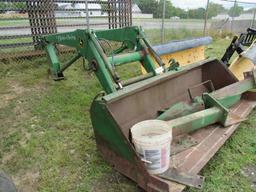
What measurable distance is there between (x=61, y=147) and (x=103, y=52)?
113cm

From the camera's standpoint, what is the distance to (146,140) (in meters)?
1.99

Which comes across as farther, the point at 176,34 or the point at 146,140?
the point at 176,34

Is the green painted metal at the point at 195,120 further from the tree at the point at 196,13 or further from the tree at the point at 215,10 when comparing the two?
the tree at the point at 215,10

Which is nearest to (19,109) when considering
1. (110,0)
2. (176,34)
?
(110,0)

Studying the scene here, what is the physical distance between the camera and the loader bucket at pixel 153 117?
2.06 m

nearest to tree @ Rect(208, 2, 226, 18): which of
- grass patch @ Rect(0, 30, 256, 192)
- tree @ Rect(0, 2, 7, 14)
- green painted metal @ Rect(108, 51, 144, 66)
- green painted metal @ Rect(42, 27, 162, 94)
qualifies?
tree @ Rect(0, 2, 7, 14)

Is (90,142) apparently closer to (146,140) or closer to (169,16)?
(146,140)

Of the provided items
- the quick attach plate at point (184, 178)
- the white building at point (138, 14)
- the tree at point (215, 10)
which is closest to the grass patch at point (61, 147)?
the quick attach plate at point (184, 178)

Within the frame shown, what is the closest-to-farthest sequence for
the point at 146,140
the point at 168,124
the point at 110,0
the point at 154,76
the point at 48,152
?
the point at 146,140 → the point at 168,124 → the point at 48,152 → the point at 154,76 → the point at 110,0

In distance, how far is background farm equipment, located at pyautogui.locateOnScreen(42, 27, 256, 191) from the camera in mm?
2125

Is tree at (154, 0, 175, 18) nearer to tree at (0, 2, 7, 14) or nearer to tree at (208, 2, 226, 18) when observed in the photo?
tree at (208, 2, 226, 18)

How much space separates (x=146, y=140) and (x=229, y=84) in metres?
2.00

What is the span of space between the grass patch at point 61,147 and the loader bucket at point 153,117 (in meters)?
0.21

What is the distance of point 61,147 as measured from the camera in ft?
9.48
